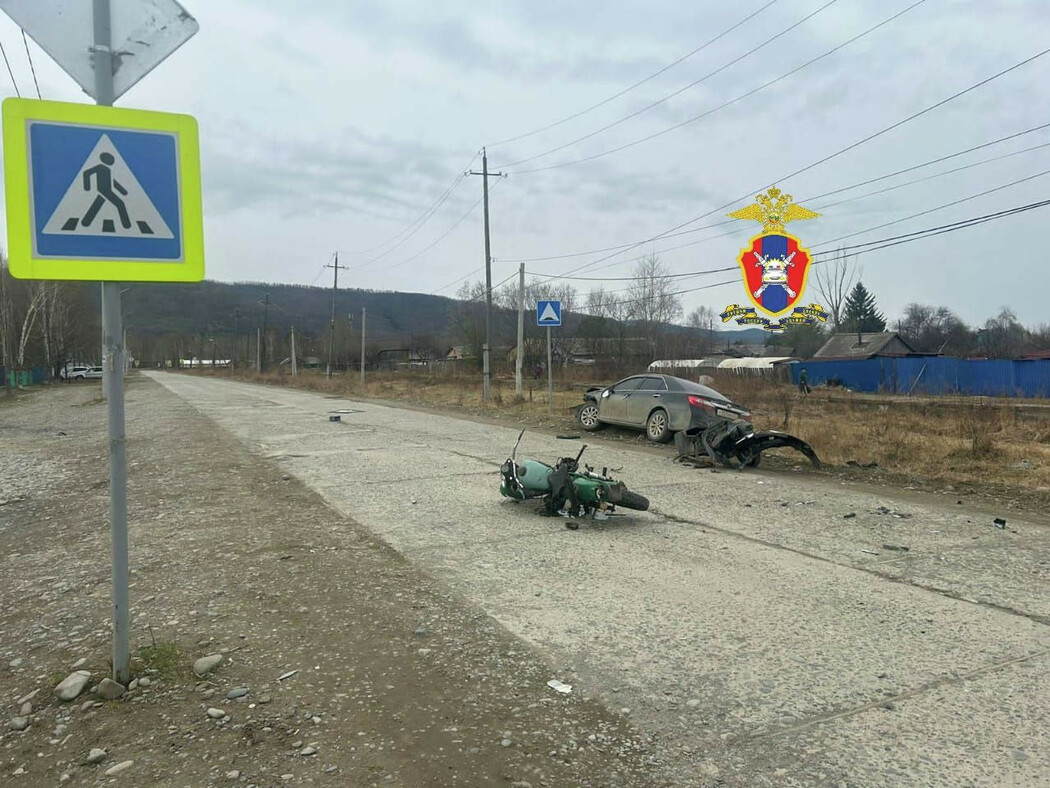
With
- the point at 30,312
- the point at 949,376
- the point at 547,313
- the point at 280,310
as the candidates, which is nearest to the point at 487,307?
the point at 547,313

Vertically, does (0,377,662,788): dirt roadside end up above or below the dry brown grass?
above

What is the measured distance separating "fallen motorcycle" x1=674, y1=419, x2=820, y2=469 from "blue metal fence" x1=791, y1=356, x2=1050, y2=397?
28.9 meters

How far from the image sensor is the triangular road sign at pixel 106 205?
121 inches

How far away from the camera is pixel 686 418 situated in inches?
550

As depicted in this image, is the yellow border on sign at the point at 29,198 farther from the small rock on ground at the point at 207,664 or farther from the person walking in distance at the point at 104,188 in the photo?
the small rock on ground at the point at 207,664

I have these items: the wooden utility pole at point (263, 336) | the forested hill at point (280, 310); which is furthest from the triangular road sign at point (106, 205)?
the forested hill at point (280, 310)

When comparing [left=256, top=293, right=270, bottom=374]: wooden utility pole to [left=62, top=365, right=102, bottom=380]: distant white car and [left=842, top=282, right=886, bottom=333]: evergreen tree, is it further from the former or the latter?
[left=842, top=282, right=886, bottom=333]: evergreen tree

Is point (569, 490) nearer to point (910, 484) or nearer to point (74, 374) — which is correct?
point (910, 484)

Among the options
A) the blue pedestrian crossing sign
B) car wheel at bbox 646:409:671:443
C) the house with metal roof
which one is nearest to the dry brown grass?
the blue pedestrian crossing sign

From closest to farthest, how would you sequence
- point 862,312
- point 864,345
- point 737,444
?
1. point 737,444
2. point 864,345
3. point 862,312

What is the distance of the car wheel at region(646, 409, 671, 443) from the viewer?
14.4m

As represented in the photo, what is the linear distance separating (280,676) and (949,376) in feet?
141

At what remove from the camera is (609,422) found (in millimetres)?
16281

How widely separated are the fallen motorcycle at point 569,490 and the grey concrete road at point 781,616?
0.20 m
